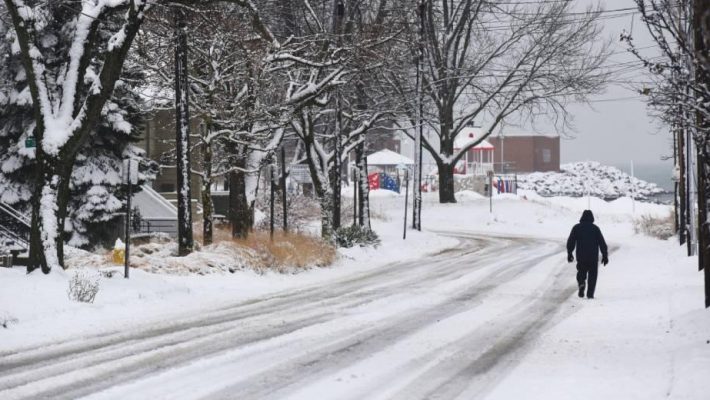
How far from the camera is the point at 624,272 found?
68.0 ft

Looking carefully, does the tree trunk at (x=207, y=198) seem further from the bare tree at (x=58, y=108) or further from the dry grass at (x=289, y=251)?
the bare tree at (x=58, y=108)

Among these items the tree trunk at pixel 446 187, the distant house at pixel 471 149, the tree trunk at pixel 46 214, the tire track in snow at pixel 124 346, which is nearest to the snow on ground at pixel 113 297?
the tree trunk at pixel 46 214

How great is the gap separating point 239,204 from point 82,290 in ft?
36.0

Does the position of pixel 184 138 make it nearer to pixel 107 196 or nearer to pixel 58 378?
pixel 107 196

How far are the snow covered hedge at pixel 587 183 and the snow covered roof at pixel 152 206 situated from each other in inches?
2343

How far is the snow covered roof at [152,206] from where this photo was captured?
1363 inches

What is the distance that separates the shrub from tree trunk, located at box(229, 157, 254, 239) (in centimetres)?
356

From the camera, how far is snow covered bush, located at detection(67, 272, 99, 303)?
1295 cm

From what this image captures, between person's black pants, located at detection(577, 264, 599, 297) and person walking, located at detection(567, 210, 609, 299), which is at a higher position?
person walking, located at detection(567, 210, 609, 299)

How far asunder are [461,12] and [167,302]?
3771 centimetres

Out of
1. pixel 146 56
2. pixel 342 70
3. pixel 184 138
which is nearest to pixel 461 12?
pixel 342 70

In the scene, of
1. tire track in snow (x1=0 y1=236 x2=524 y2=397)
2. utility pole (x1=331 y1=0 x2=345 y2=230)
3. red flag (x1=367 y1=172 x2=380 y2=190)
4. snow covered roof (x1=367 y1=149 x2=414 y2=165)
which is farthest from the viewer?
snow covered roof (x1=367 y1=149 x2=414 y2=165)

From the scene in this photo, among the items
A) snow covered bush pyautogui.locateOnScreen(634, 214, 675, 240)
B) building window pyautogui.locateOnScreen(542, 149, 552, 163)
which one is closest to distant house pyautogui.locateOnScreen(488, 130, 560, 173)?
building window pyautogui.locateOnScreen(542, 149, 552, 163)

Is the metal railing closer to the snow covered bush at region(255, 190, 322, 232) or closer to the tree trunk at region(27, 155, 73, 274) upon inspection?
the tree trunk at region(27, 155, 73, 274)
